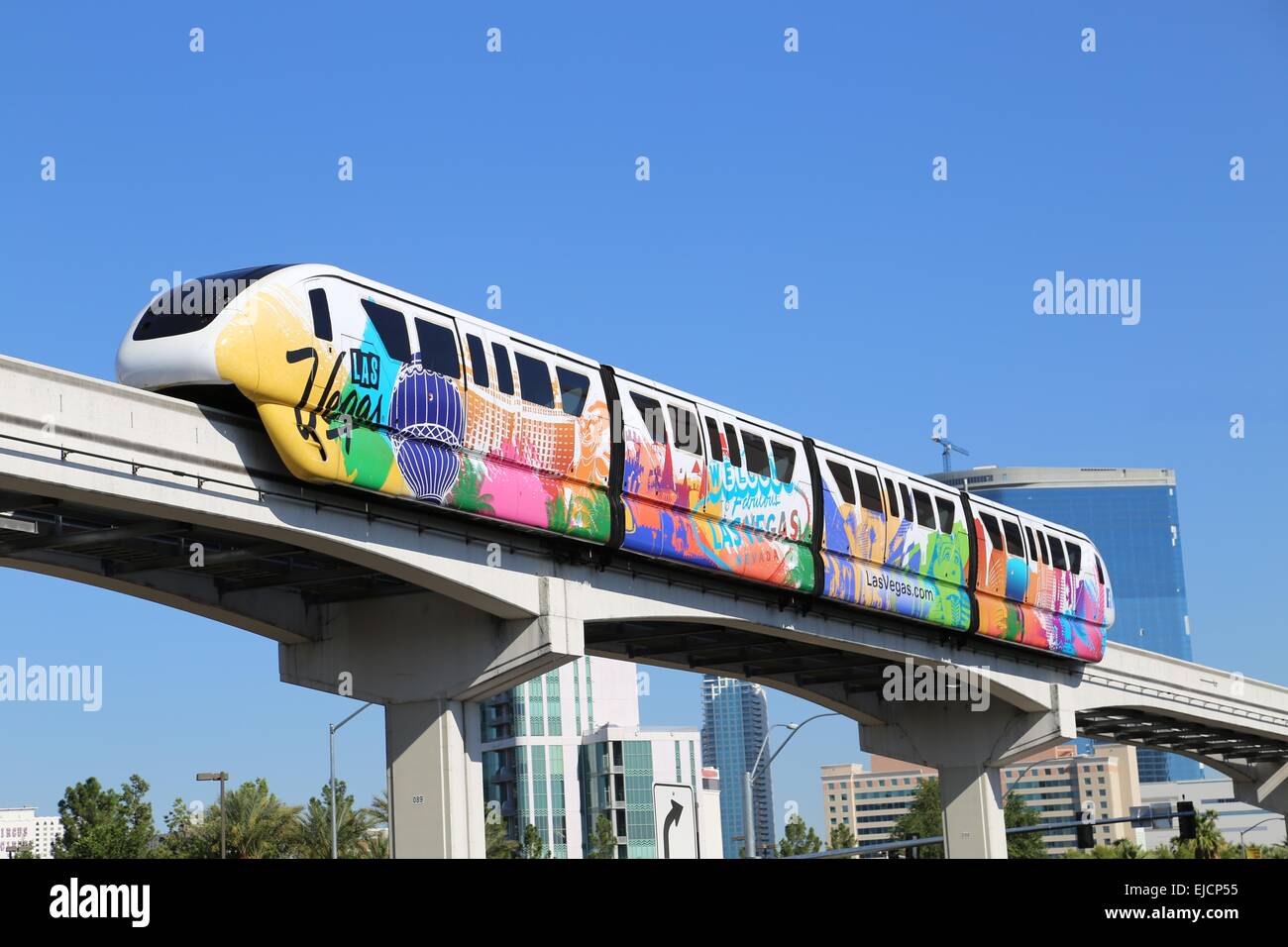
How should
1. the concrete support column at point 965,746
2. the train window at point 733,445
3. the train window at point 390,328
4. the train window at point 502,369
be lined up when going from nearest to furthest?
the train window at point 390,328 < the train window at point 502,369 < the train window at point 733,445 < the concrete support column at point 965,746

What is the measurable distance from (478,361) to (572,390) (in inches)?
105

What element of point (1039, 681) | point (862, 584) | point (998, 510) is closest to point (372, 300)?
point (862, 584)

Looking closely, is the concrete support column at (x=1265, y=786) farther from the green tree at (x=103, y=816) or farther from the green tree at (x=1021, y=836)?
the green tree at (x=103, y=816)

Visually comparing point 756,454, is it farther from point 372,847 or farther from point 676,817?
point 372,847

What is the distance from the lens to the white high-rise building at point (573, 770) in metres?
131

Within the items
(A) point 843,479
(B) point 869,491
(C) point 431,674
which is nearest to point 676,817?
(C) point 431,674

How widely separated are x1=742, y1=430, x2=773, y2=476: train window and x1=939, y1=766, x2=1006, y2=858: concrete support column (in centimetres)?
2096

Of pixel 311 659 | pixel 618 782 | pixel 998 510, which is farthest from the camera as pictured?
pixel 618 782

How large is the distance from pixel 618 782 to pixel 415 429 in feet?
357

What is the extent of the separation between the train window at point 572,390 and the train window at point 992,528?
18.2 m

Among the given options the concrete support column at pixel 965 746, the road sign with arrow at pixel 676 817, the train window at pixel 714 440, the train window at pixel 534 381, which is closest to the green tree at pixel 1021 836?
the concrete support column at pixel 965 746

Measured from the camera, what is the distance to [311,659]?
31922 millimetres

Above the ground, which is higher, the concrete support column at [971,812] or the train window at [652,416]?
the train window at [652,416]
